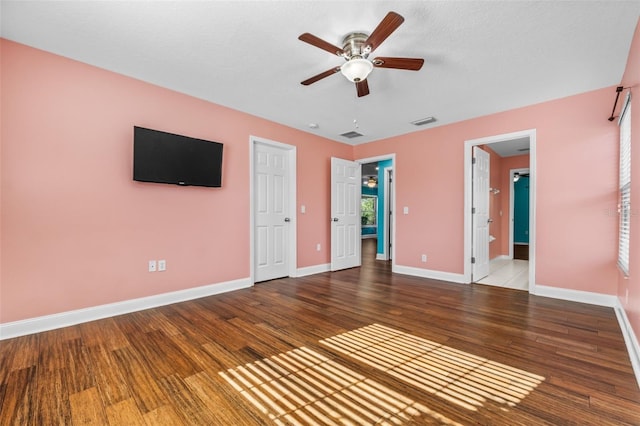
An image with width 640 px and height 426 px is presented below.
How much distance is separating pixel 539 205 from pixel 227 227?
424cm

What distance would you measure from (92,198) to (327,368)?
2815 millimetres

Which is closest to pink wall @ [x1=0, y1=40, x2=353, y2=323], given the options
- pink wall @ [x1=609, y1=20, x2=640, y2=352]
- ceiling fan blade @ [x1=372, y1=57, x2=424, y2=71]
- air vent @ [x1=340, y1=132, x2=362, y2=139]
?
air vent @ [x1=340, y1=132, x2=362, y2=139]

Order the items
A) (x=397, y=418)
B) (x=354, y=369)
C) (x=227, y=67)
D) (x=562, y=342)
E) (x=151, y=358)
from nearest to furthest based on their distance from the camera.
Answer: (x=397, y=418) → (x=354, y=369) → (x=151, y=358) → (x=562, y=342) → (x=227, y=67)

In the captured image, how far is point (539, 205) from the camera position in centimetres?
367

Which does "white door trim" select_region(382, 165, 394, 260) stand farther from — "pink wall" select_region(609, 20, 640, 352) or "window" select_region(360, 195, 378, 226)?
"window" select_region(360, 195, 378, 226)

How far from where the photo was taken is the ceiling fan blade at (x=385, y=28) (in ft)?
5.86

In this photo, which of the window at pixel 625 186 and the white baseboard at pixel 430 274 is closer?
the window at pixel 625 186

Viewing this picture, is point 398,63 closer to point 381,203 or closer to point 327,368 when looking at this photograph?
point 327,368

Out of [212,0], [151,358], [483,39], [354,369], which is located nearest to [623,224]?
[483,39]

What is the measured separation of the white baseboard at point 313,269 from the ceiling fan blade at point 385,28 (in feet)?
12.0

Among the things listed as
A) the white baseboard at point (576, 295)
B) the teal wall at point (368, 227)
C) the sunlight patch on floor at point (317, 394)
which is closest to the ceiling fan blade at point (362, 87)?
the sunlight patch on floor at point (317, 394)

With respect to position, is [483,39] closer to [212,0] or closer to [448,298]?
[212,0]

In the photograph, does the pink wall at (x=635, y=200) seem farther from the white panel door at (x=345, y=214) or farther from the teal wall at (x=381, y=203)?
the teal wall at (x=381, y=203)

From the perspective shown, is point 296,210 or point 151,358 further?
point 296,210
